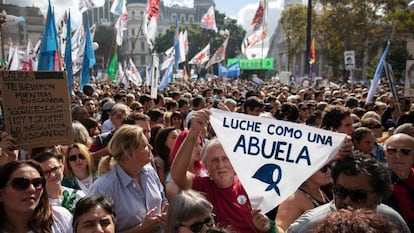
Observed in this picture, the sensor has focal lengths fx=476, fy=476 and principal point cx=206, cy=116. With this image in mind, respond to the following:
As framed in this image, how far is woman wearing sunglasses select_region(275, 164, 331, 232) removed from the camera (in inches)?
125

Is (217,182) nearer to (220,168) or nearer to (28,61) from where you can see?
(220,168)

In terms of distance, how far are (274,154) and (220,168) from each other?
1.63 feet

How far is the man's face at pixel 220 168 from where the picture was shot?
3504 millimetres

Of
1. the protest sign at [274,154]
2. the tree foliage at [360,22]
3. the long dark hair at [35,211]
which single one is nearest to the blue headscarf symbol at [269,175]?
the protest sign at [274,154]

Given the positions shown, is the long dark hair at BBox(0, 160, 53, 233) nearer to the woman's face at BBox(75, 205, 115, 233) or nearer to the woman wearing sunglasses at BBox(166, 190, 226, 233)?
the woman's face at BBox(75, 205, 115, 233)

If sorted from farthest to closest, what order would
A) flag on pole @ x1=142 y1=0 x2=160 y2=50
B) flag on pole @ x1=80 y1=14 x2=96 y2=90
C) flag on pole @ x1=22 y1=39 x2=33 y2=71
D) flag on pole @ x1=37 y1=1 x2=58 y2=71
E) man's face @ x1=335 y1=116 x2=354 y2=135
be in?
1. flag on pole @ x1=142 y1=0 x2=160 y2=50
2. flag on pole @ x1=22 y1=39 x2=33 y2=71
3. flag on pole @ x1=80 y1=14 x2=96 y2=90
4. flag on pole @ x1=37 y1=1 x2=58 y2=71
5. man's face @ x1=335 y1=116 x2=354 y2=135

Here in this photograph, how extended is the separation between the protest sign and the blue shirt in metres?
0.82

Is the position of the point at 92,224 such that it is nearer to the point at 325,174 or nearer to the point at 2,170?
the point at 2,170

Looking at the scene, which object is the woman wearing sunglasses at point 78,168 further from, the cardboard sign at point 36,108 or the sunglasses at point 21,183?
the sunglasses at point 21,183

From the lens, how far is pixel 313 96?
15578 mm

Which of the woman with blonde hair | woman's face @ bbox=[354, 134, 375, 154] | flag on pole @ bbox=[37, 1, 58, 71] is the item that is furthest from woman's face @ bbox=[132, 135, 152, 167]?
flag on pole @ bbox=[37, 1, 58, 71]

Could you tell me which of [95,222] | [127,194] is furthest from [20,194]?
[127,194]

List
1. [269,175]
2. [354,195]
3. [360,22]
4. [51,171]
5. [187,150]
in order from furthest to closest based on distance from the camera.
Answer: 1. [360,22]
2. [51,171]
3. [187,150]
4. [269,175]
5. [354,195]

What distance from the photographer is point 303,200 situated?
3.24 metres
